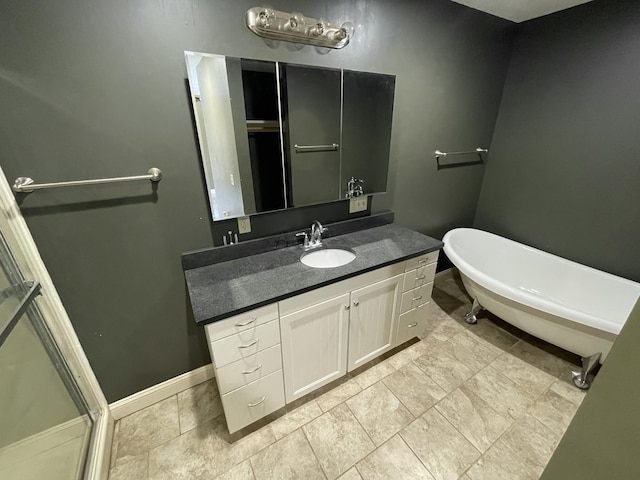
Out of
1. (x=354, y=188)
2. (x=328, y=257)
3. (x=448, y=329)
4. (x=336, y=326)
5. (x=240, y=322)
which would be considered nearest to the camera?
(x=240, y=322)

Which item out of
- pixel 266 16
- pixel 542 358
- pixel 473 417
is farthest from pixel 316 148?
pixel 542 358

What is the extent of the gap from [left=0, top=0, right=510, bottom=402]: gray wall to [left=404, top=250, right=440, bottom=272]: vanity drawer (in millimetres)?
552

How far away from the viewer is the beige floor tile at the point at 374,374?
64.6 inches

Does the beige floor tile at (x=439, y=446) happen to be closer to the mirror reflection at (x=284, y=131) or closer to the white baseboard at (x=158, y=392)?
the white baseboard at (x=158, y=392)

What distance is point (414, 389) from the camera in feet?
5.23

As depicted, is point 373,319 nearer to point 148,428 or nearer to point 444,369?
point 444,369

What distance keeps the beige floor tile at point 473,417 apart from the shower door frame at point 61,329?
5.65 ft

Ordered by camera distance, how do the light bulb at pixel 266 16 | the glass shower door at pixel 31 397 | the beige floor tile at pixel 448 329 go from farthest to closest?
the beige floor tile at pixel 448 329 → the light bulb at pixel 266 16 → the glass shower door at pixel 31 397

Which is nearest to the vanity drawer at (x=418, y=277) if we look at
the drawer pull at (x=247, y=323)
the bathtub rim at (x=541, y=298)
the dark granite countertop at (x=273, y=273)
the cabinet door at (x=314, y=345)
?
the dark granite countertop at (x=273, y=273)

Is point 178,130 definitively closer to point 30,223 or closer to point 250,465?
point 30,223

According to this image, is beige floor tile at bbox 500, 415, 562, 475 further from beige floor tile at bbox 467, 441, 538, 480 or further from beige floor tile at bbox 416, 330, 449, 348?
beige floor tile at bbox 416, 330, 449, 348

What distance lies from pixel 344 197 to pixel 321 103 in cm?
58

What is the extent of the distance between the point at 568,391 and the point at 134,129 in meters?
2.73

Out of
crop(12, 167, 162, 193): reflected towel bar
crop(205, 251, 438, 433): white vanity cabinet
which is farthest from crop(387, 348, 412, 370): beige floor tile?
crop(12, 167, 162, 193): reflected towel bar
